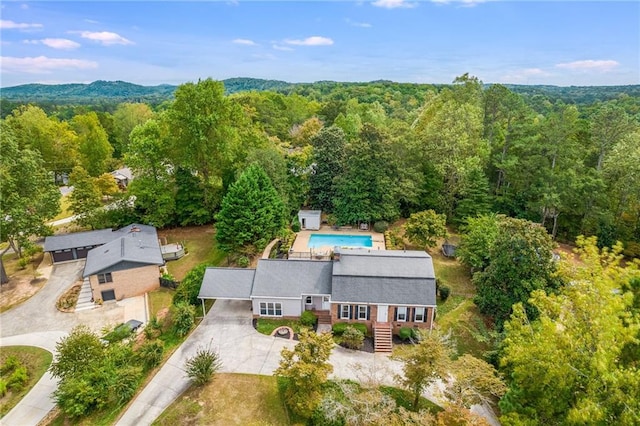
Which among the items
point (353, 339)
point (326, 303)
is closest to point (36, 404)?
point (326, 303)

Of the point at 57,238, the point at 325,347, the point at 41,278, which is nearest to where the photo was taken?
the point at 325,347

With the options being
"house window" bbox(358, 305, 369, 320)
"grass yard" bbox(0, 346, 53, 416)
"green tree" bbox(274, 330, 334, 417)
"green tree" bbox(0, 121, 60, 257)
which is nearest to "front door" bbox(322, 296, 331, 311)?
"house window" bbox(358, 305, 369, 320)

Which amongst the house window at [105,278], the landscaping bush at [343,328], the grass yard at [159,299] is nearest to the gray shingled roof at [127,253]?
the house window at [105,278]

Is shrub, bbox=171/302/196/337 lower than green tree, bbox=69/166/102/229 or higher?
lower

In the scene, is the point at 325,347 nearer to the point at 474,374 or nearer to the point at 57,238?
the point at 474,374

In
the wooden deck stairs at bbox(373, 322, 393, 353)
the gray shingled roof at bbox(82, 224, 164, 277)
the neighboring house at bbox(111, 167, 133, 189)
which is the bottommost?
the wooden deck stairs at bbox(373, 322, 393, 353)

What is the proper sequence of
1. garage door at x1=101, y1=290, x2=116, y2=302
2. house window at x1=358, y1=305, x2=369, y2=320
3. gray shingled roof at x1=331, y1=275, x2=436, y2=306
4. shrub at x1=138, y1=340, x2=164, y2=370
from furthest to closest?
garage door at x1=101, y1=290, x2=116, y2=302, house window at x1=358, y1=305, x2=369, y2=320, gray shingled roof at x1=331, y1=275, x2=436, y2=306, shrub at x1=138, y1=340, x2=164, y2=370

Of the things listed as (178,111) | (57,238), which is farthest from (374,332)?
(57,238)

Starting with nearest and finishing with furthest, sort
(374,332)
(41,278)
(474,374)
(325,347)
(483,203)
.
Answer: (474,374) < (325,347) < (374,332) < (41,278) < (483,203)

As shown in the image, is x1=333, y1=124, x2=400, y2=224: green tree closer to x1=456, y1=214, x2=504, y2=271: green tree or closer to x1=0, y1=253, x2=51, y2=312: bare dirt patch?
x1=456, y1=214, x2=504, y2=271: green tree
